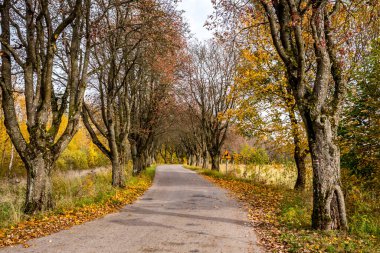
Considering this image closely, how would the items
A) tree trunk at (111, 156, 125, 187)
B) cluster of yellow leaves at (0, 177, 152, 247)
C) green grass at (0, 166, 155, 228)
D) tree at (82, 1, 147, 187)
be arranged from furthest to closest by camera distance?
tree trunk at (111, 156, 125, 187)
tree at (82, 1, 147, 187)
green grass at (0, 166, 155, 228)
cluster of yellow leaves at (0, 177, 152, 247)

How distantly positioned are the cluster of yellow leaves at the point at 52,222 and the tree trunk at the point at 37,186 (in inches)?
18.2

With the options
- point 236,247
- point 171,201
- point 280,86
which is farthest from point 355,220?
point 280,86

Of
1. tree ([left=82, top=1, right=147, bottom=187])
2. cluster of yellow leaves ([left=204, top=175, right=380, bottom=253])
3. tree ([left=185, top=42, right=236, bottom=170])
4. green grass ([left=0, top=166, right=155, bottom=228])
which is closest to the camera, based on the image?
cluster of yellow leaves ([left=204, top=175, right=380, bottom=253])

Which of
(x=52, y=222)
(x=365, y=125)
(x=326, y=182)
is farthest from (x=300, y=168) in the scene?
(x=52, y=222)

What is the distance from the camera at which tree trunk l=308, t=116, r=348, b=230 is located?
24.6ft

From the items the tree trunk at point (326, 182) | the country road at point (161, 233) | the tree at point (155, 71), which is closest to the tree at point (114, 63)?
the tree at point (155, 71)

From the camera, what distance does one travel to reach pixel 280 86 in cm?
1522

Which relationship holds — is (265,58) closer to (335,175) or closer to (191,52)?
(335,175)

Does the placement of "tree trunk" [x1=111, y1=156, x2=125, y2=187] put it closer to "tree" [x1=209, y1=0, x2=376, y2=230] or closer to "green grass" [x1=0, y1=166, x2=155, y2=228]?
"green grass" [x1=0, y1=166, x2=155, y2=228]

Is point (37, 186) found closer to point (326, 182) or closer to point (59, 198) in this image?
point (59, 198)

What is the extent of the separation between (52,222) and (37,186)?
4.89 feet

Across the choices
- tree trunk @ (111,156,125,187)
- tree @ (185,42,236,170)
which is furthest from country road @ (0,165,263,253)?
tree @ (185,42,236,170)

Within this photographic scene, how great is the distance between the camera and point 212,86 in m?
29.4

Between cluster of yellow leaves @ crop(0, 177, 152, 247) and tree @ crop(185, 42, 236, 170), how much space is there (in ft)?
60.2
